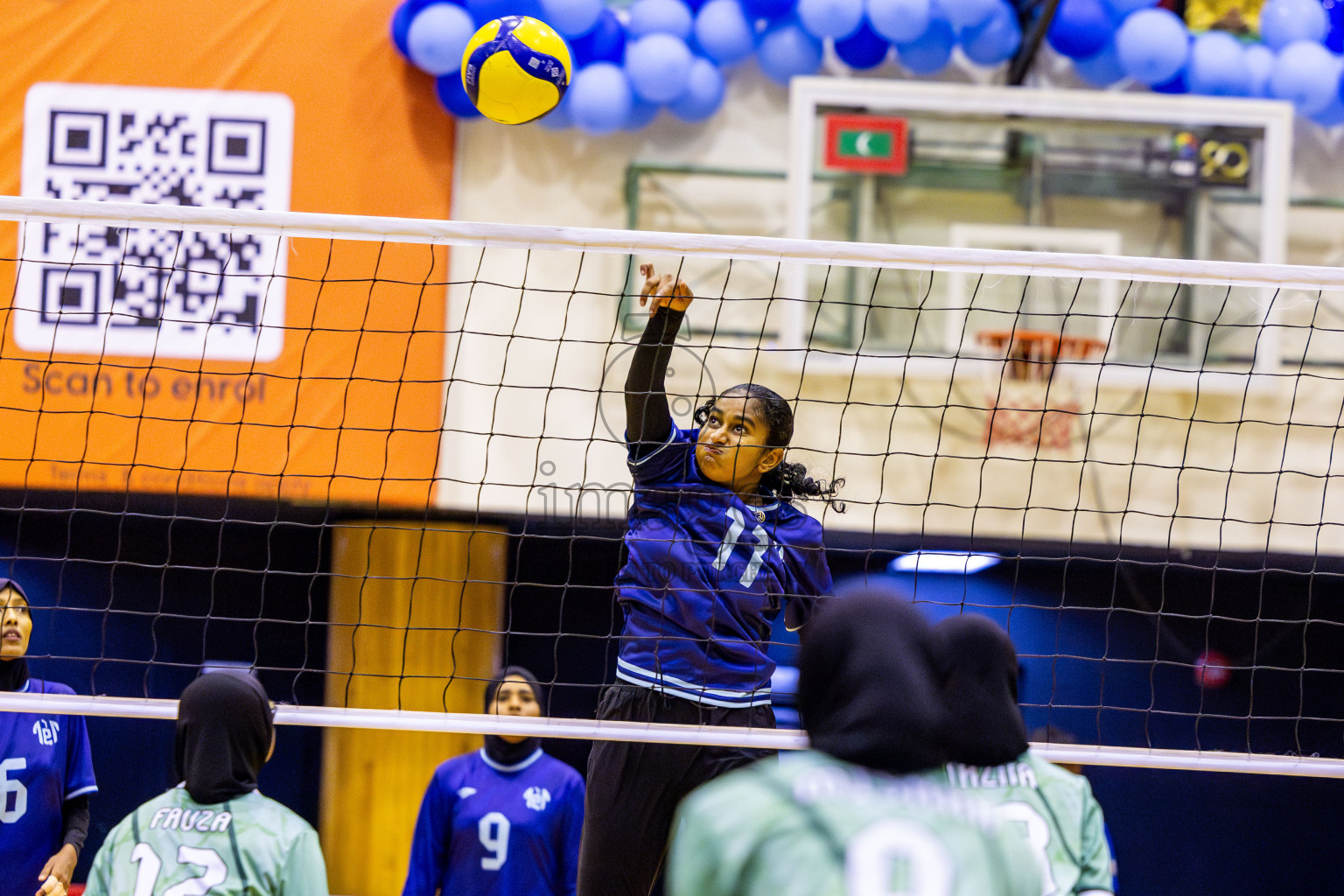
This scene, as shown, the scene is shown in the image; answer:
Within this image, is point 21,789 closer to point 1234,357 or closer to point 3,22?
point 3,22

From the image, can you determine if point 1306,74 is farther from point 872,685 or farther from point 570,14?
point 872,685

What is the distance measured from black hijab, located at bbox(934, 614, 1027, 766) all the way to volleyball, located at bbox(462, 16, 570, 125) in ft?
9.80

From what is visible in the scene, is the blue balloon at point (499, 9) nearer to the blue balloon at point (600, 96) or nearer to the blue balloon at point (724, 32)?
the blue balloon at point (600, 96)

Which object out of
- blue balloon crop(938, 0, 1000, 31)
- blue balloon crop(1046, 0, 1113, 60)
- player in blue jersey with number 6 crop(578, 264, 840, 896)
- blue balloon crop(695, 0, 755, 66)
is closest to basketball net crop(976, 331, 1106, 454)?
blue balloon crop(1046, 0, 1113, 60)

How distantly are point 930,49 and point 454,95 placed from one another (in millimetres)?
2748

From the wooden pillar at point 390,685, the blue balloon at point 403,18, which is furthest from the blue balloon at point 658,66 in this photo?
the wooden pillar at point 390,685

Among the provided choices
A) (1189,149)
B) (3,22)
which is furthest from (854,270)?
(3,22)

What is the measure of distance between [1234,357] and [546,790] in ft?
15.4

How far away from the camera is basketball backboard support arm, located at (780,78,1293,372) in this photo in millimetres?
7086

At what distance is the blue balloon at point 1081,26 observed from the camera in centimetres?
711

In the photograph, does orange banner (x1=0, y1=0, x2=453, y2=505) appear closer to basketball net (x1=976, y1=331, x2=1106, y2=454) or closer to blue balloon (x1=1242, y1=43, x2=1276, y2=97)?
basketball net (x1=976, y1=331, x2=1106, y2=454)

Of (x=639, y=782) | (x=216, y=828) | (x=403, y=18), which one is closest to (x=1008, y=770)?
(x=639, y=782)

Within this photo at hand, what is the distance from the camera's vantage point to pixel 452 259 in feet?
24.1

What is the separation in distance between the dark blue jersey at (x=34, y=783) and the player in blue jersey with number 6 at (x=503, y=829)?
53.2 inches
